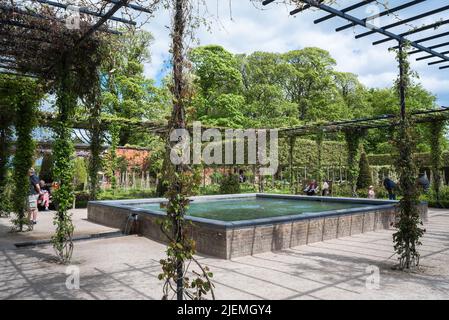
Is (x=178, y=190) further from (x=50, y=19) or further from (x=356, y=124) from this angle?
(x=356, y=124)

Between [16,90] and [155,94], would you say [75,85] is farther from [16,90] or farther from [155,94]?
[155,94]

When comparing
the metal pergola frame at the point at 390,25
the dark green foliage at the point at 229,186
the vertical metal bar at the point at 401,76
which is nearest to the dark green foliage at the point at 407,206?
the vertical metal bar at the point at 401,76

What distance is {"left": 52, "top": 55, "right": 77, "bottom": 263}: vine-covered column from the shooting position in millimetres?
6230

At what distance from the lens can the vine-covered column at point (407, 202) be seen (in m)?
5.54

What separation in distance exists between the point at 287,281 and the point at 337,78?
36.4m

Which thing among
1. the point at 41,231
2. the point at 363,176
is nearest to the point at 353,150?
the point at 363,176

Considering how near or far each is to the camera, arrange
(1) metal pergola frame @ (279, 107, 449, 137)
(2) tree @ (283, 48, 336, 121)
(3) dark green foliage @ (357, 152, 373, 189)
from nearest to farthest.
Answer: (1) metal pergola frame @ (279, 107, 449, 137) → (3) dark green foliage @ (357, 152, 373, 189) → (2) tree @ (283, 48, 336, 121)

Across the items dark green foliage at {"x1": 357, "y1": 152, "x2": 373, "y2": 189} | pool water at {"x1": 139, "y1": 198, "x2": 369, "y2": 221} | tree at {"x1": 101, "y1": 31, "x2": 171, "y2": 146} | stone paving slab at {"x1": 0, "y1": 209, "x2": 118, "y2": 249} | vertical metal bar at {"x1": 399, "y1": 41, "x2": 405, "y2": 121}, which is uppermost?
tree at {"x1": 101, "y1": 31, "x2": 171, "y2": 146}

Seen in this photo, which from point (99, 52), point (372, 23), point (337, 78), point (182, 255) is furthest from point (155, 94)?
point (182, 255)

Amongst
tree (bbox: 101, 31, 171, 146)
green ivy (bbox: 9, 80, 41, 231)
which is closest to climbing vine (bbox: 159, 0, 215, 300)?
green ivy (bbox: 9, 80, 41, 231)

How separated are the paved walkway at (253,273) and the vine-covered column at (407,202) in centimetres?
30

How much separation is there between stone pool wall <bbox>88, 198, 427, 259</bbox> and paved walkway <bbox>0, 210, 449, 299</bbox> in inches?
9.8

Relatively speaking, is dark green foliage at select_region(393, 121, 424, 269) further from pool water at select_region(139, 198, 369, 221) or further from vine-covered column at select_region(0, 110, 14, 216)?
vine-covered column at select_region(0, 110, 14, 216)

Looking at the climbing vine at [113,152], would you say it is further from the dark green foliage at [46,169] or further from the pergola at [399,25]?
the pergola at [399,25]
